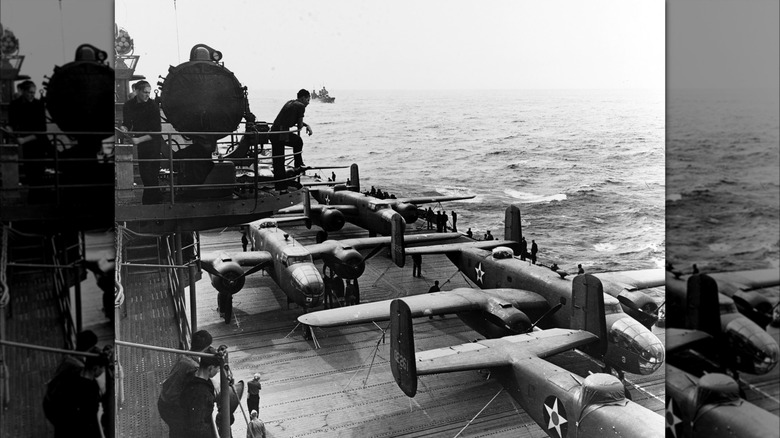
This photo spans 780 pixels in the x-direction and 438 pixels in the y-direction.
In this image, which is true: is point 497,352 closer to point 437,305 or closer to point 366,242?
point 437,305

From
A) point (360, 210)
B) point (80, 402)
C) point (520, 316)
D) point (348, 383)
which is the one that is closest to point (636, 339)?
point (520, 316)

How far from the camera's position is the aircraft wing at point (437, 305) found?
6793 millimetres

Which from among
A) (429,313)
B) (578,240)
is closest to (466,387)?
(429,313)

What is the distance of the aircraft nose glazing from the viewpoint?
606 cm

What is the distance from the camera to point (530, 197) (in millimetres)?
14250

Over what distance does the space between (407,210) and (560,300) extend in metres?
5.69

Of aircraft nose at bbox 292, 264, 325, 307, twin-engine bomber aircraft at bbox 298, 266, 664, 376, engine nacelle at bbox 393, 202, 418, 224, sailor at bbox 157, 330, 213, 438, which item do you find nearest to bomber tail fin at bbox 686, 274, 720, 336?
sailor at bbox 157, 330, 213, 438

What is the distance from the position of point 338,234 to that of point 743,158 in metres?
11.9

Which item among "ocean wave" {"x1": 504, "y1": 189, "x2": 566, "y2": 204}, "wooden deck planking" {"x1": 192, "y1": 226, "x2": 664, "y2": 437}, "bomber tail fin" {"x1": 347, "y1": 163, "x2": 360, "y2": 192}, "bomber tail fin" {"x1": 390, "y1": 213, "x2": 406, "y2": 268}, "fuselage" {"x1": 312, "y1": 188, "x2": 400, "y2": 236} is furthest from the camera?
"bomber tail fin" {"x1": 347, "y1": 163, "x2": 360, "y2": 192}

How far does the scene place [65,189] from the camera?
52.0 inches

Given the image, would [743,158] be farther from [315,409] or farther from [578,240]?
[578,240]

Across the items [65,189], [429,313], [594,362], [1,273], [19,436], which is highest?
[65,189]

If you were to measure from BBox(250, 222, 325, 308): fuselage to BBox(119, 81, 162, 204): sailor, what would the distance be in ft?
11.1

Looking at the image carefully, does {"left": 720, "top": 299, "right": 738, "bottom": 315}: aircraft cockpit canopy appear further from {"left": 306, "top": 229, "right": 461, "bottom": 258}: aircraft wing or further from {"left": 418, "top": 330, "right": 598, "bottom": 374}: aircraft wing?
{"left": 306, "top": 229, "right": 461, "bottom": 258}: aircraft wing
